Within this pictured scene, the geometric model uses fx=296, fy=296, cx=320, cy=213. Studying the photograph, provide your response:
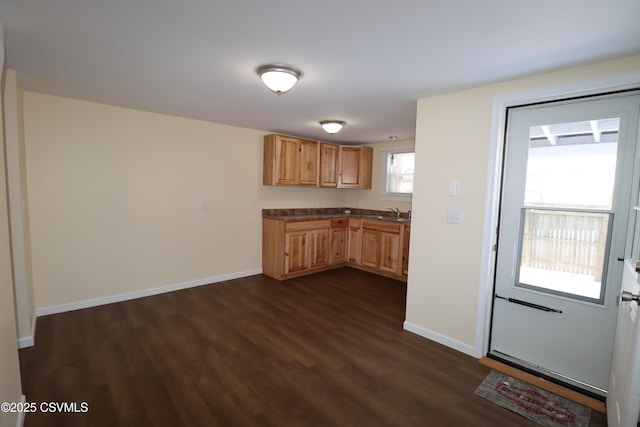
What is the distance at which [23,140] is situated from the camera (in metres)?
2.81

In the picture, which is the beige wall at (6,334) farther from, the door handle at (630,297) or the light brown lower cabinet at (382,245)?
the light brown lower cabinet at (382,245)

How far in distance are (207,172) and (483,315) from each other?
3.68 m

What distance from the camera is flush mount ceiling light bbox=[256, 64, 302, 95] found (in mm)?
2172

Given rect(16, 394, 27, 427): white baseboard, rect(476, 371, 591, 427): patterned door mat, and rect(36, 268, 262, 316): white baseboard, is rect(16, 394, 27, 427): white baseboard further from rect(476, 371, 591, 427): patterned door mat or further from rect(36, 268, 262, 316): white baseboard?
rect(476, 371, 591, 427): patterned door mat

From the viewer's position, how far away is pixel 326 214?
18.1 feet

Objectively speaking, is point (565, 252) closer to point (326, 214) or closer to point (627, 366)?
point (627, 366)

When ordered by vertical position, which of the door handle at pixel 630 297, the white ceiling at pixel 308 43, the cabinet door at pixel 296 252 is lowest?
the cabinet door at pixel 296 252

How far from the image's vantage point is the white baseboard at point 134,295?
10.4 ft

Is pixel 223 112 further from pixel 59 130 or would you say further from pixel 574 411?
pixel 574 411

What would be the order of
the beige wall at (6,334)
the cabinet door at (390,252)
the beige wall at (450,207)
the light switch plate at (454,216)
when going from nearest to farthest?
1. the beige wall at (6,334)
2. the beige wall at (450,207)
3. the light switch plate at (454,216)
4. the cabinet door at (390,252)

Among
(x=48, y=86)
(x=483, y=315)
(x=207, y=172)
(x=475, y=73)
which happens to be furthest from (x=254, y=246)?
(x=475, y=73)

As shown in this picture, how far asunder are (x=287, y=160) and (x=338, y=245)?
1740 millimetres

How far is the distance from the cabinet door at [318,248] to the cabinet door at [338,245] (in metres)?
0.14

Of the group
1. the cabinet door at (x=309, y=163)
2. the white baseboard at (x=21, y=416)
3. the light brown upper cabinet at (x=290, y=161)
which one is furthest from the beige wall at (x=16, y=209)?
the cabinet door at (x=309, y=163)
